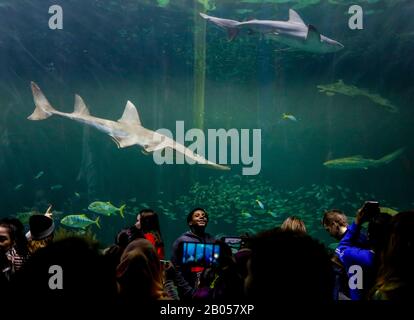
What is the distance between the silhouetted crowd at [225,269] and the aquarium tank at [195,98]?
1429 cm

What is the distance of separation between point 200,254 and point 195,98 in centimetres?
2262

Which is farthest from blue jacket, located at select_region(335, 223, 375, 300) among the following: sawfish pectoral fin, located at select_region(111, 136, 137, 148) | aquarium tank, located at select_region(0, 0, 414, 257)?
aquarium tank, located at select_region(0, 0, 414, 257)

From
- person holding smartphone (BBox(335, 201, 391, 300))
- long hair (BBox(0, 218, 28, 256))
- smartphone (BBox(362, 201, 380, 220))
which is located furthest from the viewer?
long hair (BBox(0, 218, 28, 256))

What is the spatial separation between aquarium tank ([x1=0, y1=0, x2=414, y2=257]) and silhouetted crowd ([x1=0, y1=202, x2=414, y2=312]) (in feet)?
46.9

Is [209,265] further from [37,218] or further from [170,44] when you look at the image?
[170,44]

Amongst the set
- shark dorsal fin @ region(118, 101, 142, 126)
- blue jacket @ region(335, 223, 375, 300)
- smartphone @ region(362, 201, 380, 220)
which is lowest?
blue jacket @ region(335, 223, 375, 300)

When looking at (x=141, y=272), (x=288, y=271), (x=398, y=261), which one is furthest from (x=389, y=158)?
(x=288, y=271)

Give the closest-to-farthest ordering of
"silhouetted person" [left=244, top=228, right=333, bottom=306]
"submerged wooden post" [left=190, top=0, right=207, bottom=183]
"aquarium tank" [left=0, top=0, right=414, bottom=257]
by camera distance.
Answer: "silhouetted person" [left=244, top=228, right=333, bottom=306] < "aquarium tank" [left=0, top=0, right=414, bottom=257] < "submerged wooden post" [left=190, top=0, right=207, bottom=183]

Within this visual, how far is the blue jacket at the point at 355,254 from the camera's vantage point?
2.88m

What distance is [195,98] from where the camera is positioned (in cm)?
2459

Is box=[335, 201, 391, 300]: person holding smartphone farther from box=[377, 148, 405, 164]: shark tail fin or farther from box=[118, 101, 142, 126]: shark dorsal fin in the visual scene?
box=[377, 148, 405, 164]: shark tail fin

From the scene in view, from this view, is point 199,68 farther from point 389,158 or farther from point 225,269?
point 225,269

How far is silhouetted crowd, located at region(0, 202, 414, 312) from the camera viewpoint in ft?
3.79
